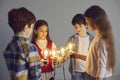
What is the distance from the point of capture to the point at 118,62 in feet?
3.84

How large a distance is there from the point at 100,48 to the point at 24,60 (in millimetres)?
371

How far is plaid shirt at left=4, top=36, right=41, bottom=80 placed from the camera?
90 centimetres

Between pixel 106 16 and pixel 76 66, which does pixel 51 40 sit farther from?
pixel 106 16

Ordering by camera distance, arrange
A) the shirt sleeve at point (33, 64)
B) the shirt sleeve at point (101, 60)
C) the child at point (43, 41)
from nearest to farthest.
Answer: the shirt sleeve at point (33, 64) → the shirt sleeve at point (101, 60) → the child at point (43, 41)

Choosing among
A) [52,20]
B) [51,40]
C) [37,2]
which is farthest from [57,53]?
Answer: [37,2]

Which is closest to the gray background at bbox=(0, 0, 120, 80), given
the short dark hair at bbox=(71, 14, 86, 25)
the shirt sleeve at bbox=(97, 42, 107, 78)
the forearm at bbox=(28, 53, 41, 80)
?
the short dark hair at bbox=(71, 14, 86, 25)

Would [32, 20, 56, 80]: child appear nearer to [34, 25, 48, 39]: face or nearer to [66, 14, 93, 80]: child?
[34, 25, 48, 39]: face

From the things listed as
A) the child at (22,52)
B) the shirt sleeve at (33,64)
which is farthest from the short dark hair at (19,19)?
the shirt sleeve at (33,64)

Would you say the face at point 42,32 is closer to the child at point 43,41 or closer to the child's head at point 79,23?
the child at point 43,41

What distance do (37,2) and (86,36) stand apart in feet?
1.09

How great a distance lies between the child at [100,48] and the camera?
1032 millimetres

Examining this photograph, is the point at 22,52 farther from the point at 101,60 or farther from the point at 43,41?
the point at 101,60

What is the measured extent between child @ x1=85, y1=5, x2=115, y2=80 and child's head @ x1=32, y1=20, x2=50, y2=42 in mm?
228

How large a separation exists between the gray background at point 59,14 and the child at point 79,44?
1.1 inches
